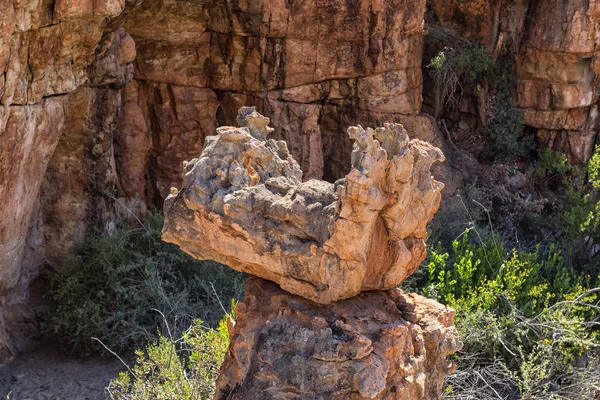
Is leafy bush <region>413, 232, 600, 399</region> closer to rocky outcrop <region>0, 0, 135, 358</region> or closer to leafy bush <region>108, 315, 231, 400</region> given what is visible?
leafy bush <region>108, 315, 231, 400</region>

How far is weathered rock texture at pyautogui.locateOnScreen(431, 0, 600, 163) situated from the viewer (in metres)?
9.16

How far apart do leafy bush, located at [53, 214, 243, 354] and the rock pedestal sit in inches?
122

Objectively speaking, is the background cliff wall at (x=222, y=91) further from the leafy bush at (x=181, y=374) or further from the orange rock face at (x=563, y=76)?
the leafy bush at (x=181, y=374)

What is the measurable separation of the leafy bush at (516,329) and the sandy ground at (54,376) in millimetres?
2816

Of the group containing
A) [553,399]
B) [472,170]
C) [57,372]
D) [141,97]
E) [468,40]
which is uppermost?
[468,40]

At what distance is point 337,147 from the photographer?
927 cm

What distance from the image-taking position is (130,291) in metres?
7.47

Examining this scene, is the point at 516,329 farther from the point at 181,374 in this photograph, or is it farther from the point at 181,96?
the point at 181,96

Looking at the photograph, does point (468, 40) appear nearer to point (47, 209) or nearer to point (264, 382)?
point (47, 209)

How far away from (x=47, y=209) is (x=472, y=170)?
16.1 feet

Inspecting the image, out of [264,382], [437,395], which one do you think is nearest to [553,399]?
[437,395]

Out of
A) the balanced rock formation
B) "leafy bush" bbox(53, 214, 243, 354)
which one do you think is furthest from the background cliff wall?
the balanced rock formation

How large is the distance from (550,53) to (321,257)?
649 centimetres

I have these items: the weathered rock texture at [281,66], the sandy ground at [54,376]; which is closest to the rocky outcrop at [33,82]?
the sandy ground at [54,376]
